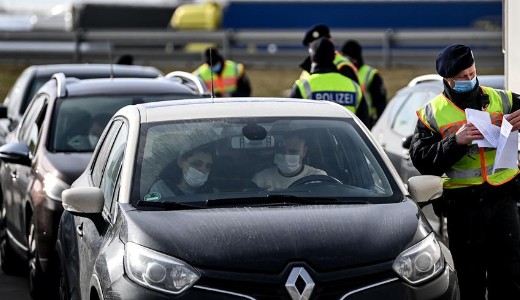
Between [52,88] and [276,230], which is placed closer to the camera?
[276,230]

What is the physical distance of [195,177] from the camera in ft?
22.9

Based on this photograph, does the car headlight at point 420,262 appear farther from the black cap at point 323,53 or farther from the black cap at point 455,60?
the black cap at point 323,53

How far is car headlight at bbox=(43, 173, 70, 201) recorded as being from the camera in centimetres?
974

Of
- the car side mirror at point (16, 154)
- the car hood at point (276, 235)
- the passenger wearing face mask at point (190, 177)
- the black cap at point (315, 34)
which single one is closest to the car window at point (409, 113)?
the black cap at point (315, 34)

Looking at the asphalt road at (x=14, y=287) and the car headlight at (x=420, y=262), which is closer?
the car headlight at (x=420, y=262)

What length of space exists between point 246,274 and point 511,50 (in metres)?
4.07

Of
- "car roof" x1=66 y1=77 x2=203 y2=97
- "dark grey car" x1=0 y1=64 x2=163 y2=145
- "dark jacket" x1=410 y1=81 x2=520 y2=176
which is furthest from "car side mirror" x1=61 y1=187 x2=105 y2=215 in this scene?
"dark grey car" x1=0 y1=64 x2=163 y2=145

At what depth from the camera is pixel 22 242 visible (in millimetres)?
10812

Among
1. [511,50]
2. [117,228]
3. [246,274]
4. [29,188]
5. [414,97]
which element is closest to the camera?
[246,274]

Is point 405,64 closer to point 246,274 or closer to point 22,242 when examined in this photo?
point 22,242

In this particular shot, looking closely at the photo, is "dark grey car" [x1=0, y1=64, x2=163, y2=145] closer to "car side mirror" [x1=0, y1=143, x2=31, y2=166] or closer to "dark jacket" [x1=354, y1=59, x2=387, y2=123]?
"dark jacket" [x1=354, y1=59, x2=387, y2=123]

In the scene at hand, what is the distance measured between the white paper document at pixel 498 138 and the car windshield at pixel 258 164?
77 centimetres

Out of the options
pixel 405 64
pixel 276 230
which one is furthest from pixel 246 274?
pixel 405 64

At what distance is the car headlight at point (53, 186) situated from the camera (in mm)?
9742
